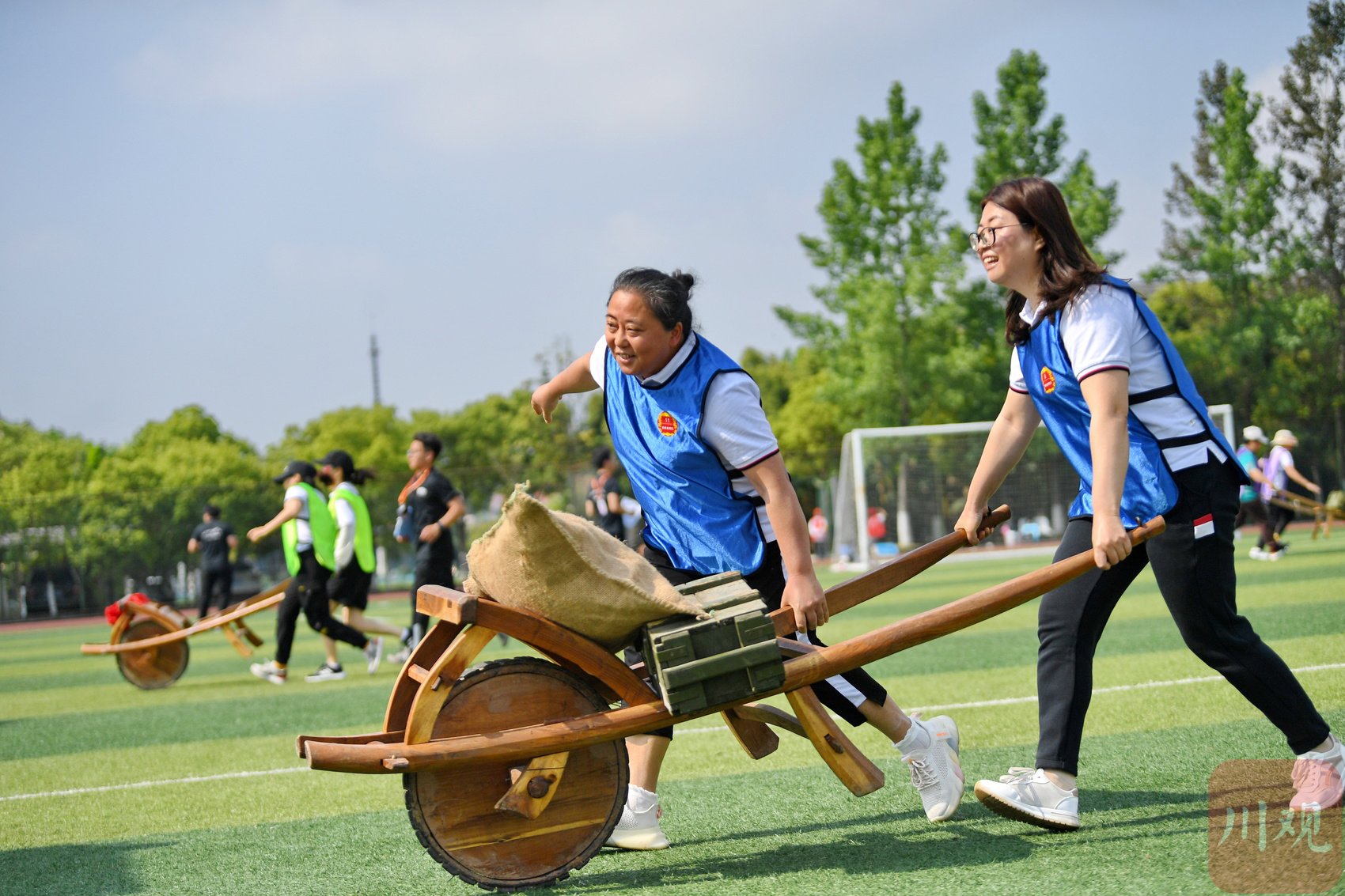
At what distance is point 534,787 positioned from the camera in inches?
146

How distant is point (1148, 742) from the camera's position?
550 centimetres

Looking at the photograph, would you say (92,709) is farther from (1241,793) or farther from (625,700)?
(1241,793)

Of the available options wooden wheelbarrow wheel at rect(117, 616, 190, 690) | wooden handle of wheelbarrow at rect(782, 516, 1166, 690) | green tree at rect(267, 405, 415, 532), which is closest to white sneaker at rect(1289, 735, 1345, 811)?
wooden handle of wheelbarrow at rect(782, 516, 1166, 690)

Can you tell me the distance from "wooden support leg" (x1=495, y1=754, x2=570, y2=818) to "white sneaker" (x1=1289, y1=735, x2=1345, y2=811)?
228 cm

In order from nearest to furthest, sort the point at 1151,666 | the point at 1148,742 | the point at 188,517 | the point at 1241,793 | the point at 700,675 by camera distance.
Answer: the point at 700,675 < the point at 1241,793 < the point at 1148,742 < the point at 1151,666 < the point at 188,517

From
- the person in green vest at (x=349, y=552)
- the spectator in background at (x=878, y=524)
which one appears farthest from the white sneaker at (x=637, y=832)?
the spectator in background at (x=878, y=524)

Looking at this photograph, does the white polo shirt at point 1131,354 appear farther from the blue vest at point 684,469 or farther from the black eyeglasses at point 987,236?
the blue vest at point 684,469

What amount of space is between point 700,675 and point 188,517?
3308cm

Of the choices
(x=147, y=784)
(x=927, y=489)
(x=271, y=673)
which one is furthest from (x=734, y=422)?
(x=927, y=489)

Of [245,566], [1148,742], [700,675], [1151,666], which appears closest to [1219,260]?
[245,566]

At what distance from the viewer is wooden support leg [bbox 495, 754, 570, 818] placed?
369cm

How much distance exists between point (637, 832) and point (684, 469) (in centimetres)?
125

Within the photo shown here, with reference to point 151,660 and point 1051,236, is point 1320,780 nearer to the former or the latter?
point 1051,236

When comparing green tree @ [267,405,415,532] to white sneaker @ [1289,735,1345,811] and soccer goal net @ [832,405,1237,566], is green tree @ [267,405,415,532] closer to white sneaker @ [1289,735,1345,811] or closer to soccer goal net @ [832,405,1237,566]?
soccer goal net @ [832,405,1237,566]
